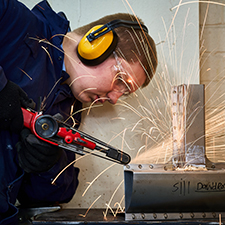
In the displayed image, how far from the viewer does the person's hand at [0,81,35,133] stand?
3.26 feet

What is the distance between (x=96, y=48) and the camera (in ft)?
3.91

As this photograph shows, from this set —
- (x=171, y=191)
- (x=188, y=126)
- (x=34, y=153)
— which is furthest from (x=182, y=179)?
(x=34, y=153)

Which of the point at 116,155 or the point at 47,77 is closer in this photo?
the point at 116,155

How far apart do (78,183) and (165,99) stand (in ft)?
2.67

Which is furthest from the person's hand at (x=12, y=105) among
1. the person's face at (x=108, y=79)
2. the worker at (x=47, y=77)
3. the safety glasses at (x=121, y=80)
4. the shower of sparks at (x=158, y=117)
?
the shower of sparks at (x=158, y=117)

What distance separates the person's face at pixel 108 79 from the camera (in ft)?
4.20

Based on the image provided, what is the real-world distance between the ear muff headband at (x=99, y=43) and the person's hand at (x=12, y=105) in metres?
0.36

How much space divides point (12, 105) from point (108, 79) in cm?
52

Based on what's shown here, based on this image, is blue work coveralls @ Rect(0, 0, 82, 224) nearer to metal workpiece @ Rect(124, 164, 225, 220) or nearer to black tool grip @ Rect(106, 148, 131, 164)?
black tool grip @ Rect(106, 148, 131, 164)

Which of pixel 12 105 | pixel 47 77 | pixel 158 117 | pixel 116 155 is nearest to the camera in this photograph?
pixel 12 105

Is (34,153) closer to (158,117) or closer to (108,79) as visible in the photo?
(108,79)

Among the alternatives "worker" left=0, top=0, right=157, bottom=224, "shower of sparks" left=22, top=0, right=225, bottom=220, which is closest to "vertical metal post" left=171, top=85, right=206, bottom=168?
"worker" left=0, top=0, right=157, bottom=224

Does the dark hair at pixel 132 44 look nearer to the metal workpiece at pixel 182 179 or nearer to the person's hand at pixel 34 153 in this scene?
the metal workpiece at pixel 182 179

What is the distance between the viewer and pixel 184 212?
1046mm
